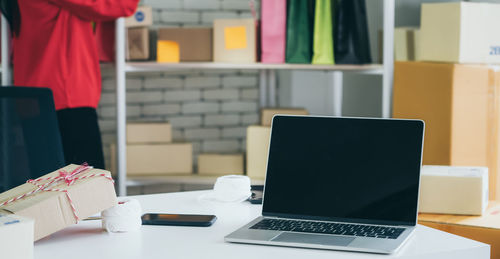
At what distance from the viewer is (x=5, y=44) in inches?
119

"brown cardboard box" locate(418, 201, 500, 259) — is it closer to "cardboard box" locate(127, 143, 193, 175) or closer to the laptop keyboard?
the laptop keyboard

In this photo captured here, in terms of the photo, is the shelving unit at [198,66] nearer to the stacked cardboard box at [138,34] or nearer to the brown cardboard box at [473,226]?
the stacked cardboard box at [138,34]

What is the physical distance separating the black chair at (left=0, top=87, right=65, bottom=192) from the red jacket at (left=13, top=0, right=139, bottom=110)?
774 millimetres

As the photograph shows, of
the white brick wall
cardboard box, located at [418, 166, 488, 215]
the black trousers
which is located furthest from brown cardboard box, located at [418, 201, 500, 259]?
the white brick wall

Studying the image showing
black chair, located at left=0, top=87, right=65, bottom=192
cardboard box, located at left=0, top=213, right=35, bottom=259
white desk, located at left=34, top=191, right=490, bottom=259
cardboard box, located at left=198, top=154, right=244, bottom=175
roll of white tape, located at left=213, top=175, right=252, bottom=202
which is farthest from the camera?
cardboard box, located at left=198, top=154, right=244, bottom=175

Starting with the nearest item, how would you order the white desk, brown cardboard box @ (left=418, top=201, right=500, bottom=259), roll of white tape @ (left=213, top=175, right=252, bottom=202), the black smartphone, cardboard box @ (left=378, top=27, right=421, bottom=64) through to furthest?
the white desk, the black smartphone, roll of white tape @ (left=213, top=175, right=252, bottom=202), brown cardboard box @ (left=418, top=201, right=500, bottom=259), cardboard box @ (left=378, top=27, right=421, bottom=64)

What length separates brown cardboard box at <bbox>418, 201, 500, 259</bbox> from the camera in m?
1.99

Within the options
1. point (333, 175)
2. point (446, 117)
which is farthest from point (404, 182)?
point (446, 117)

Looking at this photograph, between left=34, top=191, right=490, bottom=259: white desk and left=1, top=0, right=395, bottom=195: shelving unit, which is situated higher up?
left=1, top=0, right=395, bottom=195: shelving unit

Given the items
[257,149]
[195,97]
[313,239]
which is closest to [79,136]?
[257,149]

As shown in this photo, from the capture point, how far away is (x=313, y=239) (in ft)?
4.18

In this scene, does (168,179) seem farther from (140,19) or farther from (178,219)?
(178,219)

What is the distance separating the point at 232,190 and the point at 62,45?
1.36m

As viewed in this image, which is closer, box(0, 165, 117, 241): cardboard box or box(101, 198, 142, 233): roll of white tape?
box(0, 165, 117, 241): cardboard box
